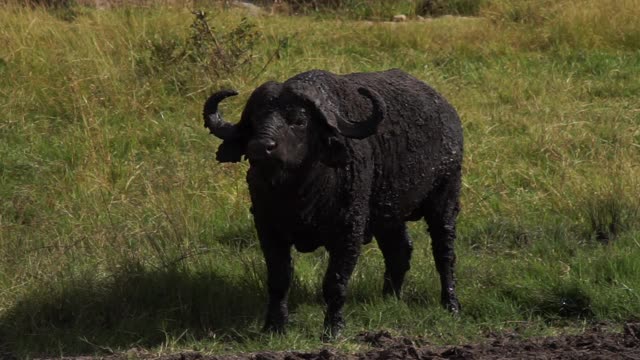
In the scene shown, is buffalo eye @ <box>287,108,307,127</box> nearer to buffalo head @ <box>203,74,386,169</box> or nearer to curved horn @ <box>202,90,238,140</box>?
buffalo head @ <box>203,74,386,169</box>


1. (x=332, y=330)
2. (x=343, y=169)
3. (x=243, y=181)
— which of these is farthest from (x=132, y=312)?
(x=243, y=181)

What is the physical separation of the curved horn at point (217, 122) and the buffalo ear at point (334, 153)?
457 mm

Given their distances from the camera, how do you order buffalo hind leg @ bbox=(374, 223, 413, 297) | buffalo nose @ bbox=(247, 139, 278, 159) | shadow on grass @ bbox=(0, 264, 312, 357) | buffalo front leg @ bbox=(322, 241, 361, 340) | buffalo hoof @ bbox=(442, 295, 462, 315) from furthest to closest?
1. buffalo hind leg @ bbox=(374, 223, 413, 297)
2. buffalo hoof @ bbox=(442, 295, 462, 315)
3. shadow on grass @ bbox=(0, 264, 312, 357)
4. buffalo front leg @ bbox=(322, 241, 361, 340)
5. buffalo nose @ bbox=(247, 139, 278, 159)

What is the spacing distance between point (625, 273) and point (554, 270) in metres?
0.40

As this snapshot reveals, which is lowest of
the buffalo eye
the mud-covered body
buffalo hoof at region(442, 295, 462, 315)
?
buffalo hoof at region(442, 295, 462, 315)

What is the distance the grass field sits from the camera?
6.91 meters

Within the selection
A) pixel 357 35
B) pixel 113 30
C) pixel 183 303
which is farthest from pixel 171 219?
pixel 357 35

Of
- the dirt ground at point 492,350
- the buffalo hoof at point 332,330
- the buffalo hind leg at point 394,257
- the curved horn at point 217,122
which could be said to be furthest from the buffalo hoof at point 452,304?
the curved horn at point 217,122

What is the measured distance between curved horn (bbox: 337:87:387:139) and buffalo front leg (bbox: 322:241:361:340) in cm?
57

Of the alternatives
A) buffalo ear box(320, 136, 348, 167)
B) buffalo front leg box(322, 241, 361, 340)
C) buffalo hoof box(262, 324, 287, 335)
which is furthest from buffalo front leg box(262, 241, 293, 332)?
buffalo ear box(320, 136, 348, 167)

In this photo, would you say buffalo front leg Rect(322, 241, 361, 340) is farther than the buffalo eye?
Yes

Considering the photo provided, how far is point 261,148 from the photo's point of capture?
5922 mm

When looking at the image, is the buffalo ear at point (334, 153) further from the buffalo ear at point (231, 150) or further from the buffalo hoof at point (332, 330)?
the buffalo hoof at point (332, 330)

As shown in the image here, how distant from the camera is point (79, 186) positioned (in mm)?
8883
